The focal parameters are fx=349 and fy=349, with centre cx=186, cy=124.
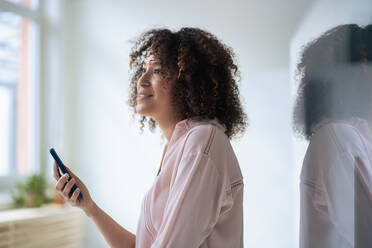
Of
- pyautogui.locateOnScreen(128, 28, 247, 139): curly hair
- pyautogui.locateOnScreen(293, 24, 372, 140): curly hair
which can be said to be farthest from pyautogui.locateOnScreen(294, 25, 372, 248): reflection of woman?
pyautogui.locateOnScreen(128, 28, 247, 139): curly hair

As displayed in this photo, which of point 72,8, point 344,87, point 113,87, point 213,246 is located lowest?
point 213,246

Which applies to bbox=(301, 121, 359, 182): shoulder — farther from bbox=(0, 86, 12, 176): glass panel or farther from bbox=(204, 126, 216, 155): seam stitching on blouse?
bbox=(0, 86, 12, 176): glass panel

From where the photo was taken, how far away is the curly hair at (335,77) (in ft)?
2.56

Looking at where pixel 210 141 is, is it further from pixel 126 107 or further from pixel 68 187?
pixel 126 107

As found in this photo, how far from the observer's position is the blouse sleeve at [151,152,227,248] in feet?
2.22

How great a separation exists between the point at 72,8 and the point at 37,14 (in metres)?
0.34

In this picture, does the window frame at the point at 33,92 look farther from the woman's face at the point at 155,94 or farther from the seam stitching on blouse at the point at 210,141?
the seam stitching on blouse at the point at 210,141

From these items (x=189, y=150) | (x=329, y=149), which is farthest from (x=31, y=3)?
(x=329, y=149)

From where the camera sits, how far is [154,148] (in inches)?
62.2

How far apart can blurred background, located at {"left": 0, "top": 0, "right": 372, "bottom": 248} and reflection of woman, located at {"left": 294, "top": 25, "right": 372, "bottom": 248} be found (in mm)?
41

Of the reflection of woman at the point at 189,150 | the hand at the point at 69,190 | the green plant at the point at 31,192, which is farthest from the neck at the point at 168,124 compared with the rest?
the green plant at the point at 31,192

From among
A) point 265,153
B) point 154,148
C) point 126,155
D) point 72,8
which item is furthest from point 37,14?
point 265,153

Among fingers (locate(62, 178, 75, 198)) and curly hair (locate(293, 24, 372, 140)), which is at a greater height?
curly hair (locate(293, 24, 372, 140))

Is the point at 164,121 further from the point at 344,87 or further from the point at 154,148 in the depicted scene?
the point at 154,148
